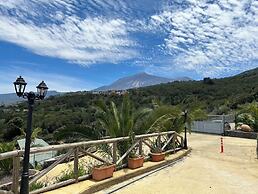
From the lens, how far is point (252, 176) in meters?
10.8

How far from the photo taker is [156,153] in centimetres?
1207

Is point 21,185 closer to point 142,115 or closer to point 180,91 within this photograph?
point 142,115

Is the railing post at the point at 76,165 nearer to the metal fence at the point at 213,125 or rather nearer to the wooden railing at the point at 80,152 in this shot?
the wooden railing at the point at 80,152

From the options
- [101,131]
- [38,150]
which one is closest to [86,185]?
[38,150]

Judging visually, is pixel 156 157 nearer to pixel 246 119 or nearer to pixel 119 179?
pixel 119 179

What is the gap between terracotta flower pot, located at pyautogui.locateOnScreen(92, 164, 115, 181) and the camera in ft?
28.5

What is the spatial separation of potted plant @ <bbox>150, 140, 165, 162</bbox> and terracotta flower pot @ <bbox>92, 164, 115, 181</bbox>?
3.16 metres

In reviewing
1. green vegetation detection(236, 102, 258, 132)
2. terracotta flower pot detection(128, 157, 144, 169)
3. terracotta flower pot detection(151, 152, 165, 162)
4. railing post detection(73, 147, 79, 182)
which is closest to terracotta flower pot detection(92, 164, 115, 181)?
railing post detection(73, 147, 79, 182)

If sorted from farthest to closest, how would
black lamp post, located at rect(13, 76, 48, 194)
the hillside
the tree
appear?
the tree
the hillside
black lamp post, located at rect(13, 76, 48, 194)

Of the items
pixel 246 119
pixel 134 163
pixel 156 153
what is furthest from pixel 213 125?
pixel 134 163

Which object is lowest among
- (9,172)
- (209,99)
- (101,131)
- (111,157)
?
(9,172)

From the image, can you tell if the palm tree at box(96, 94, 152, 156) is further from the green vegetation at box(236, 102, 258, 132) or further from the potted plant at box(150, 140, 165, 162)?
the green vegetation at box(236, 102, 258, 132)

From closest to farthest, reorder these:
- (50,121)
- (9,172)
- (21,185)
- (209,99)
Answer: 1. (21,185)
2. (9,172)
3. (50,121)
4. (209,99)

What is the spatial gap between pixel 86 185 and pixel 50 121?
99.3ft
